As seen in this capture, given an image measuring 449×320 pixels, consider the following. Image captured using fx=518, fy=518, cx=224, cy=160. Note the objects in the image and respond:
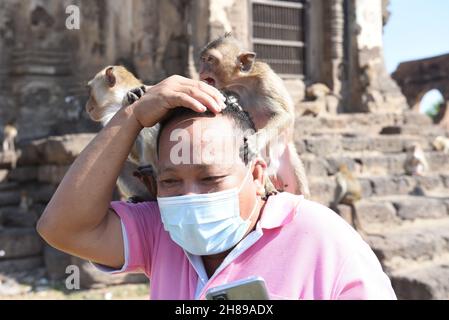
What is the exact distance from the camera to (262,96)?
3.76 m

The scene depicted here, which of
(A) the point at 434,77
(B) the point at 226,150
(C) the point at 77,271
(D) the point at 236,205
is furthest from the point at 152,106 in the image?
(A) the point at 434,77

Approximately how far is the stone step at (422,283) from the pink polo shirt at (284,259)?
153 inches

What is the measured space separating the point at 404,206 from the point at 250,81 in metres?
3.95

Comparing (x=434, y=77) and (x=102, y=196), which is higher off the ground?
(x=434, y=77)

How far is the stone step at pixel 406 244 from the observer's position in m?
5.58

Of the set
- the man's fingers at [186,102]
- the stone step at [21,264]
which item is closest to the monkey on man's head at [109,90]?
the man's fingers at [186,102]

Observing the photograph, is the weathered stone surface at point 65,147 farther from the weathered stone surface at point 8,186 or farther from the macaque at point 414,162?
the macaque at point 414,162

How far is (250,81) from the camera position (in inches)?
149

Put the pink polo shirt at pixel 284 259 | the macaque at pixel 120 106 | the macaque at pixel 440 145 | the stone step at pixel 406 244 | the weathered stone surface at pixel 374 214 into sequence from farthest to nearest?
the macaque at pixel 440 145, the weathered stone surface at pixel 374 214, the stone step at pixel 406 244, the macaque at pixel 120 106, the pink polo shirt at pixel 284 259

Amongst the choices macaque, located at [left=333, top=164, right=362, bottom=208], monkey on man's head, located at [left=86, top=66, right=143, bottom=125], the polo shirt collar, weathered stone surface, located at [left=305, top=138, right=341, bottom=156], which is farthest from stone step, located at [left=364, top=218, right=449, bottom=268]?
the polo shirt collar

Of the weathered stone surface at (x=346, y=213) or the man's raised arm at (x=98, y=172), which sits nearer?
the man's raised arm at (x=98, y=172)

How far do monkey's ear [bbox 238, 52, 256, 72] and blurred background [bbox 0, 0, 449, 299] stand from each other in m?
3.01

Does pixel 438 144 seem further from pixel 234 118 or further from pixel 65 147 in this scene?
pixel 234 118
